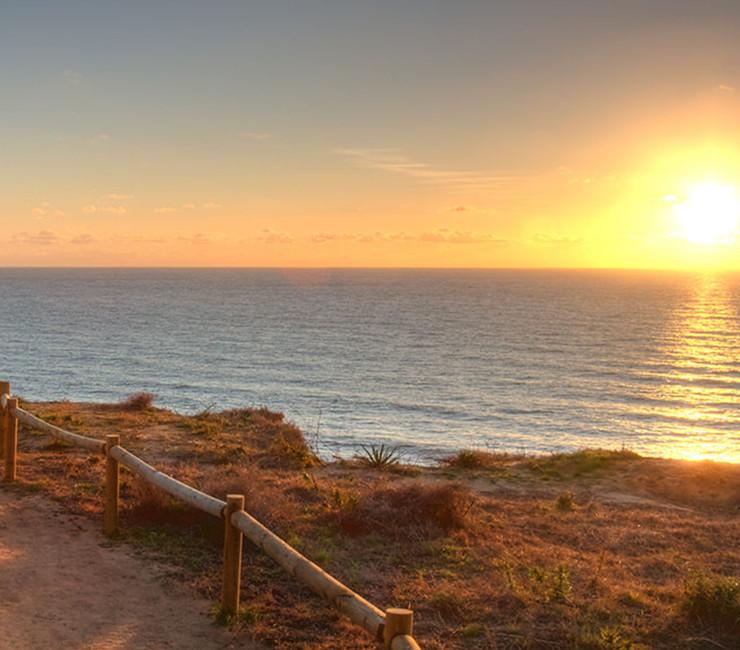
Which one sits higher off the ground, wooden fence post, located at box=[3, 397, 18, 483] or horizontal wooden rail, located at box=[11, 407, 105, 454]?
horizontal wooden rail, located at box=[11, 407, 105, 454]

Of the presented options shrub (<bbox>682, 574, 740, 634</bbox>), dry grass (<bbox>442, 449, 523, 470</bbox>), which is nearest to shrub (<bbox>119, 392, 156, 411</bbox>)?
dry grass (<bbox>442, 449, 523, 470</bbox>)

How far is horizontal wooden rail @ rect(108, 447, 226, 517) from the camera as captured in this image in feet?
24.4

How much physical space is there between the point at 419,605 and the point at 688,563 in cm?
499

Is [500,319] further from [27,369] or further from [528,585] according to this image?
[528,585]

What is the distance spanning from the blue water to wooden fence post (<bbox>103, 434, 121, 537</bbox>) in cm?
2288

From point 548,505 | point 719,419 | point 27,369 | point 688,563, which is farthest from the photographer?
point 27,369

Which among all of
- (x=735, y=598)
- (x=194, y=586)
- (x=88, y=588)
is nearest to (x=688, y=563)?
(x=735, y=598)

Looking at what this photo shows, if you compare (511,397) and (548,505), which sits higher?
(548,505)

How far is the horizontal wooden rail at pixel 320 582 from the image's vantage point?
16.9 feet

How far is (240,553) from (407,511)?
448cm

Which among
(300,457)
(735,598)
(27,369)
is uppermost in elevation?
(735,598)

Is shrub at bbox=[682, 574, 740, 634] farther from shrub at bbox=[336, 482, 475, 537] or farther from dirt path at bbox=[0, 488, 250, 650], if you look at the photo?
dirt path at bbox=[0, 488, 250, 650]

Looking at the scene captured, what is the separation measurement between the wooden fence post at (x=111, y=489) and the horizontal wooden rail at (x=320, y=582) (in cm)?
305

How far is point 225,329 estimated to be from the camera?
319 ft
